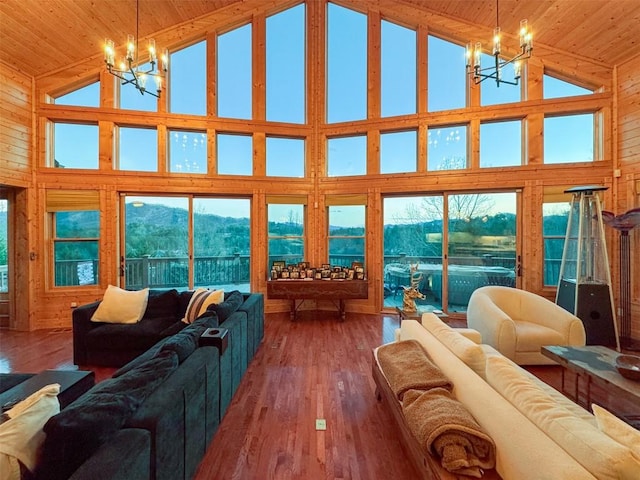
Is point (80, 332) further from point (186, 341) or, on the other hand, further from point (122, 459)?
point (122, 459)

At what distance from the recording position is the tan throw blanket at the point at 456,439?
46.7 inches

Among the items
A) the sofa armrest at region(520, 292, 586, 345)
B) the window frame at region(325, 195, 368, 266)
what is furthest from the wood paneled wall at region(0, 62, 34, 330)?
the sofa armrest at region(520, 292, 586, 345)

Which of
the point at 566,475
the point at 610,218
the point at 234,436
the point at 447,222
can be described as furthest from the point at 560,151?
the point at 234,436

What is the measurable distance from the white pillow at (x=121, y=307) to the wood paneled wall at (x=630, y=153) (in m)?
6.66

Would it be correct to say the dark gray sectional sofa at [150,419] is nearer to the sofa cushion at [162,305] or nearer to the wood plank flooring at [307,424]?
the wood plank flooring at [307,424]

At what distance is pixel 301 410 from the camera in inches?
94.3

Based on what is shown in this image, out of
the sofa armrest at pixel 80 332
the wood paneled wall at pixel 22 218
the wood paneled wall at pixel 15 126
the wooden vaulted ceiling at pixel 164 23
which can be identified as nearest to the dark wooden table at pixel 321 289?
the sofa armrest at pixel 80 332

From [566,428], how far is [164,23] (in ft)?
22.6

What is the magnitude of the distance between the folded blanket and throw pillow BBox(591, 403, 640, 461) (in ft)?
2.22

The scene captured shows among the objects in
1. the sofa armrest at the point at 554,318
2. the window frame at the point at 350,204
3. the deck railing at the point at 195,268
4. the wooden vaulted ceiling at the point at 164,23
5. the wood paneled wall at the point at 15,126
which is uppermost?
the wooden vaulted ceiling at the point at 164,23

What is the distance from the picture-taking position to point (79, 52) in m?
4.61

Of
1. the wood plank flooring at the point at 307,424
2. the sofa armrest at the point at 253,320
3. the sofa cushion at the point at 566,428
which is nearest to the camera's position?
the sofa cushion at the point at 566,428

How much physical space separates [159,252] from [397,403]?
4891 mm

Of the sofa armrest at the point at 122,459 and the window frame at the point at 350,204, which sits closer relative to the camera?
the sofa armrest at the point at 122,459
